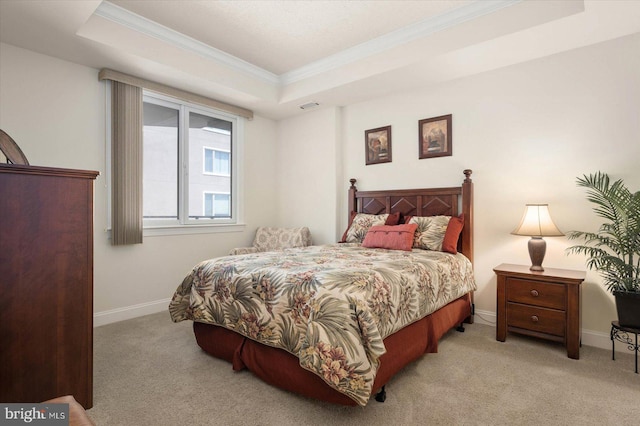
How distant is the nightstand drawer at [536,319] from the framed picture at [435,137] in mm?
1684

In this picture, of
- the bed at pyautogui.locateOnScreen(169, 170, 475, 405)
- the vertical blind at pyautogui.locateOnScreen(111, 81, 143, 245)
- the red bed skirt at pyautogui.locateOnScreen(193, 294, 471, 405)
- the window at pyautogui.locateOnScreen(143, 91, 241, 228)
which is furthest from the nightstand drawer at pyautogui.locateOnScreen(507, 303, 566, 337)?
the vertical blind at pyautogui.locateOnScreen(111, 81, 143, 245)

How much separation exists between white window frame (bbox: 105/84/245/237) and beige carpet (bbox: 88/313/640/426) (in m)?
1.42

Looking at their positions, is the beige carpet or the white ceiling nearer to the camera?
the beige carpet

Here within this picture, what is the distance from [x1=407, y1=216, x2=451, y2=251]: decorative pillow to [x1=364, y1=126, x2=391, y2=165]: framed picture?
103cm

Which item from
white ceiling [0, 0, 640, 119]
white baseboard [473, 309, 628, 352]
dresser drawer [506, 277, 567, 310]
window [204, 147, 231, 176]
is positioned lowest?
white baseboard [473, 309, 628, 352]

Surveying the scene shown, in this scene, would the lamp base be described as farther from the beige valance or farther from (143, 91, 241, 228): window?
the beige valance

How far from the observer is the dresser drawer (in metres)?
2.56

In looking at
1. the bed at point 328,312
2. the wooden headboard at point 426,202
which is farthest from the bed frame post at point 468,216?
the bed at point 328,312

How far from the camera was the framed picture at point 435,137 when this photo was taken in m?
3.60

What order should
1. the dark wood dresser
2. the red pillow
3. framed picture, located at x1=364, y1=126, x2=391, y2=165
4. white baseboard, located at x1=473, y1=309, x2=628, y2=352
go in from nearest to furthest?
the dark wood dresser < white baseboard, located at x1=473, y1=309, x2=628, y2=352 < the red pillow < framed picture, located at x1=364, y1=126, x2=391, y2=165

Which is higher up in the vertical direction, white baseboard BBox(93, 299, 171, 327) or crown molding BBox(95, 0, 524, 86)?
crown molding BBox(95, 0, 524, 86)

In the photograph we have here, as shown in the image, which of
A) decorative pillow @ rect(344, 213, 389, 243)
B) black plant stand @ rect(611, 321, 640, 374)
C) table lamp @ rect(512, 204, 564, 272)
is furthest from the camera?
decorative pillow @ rect(344, 213, 389, 243)

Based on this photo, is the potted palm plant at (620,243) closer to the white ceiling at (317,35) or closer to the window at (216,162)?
the white ceiling at (317,35)

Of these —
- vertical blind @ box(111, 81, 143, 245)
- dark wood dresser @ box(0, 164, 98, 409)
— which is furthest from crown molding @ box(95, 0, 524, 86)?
dark wood dresser @ box(0, 164, 98, 409)
